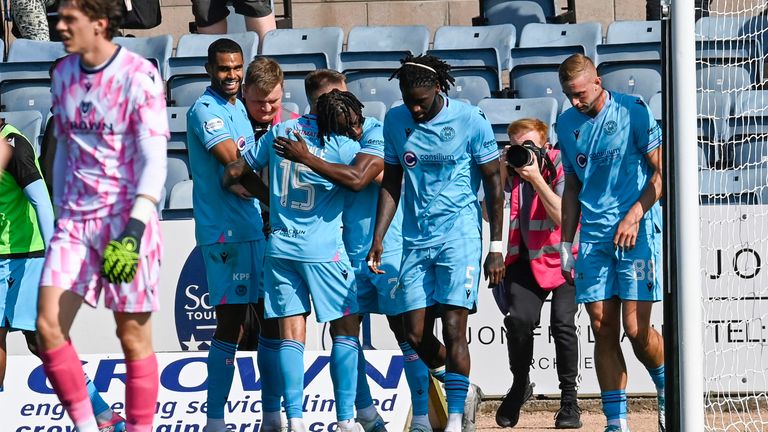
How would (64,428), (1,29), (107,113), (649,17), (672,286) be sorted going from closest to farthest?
(107,113)
(672,286)
(64,428)
(649,17)
(1,29)

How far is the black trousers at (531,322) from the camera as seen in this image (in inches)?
332

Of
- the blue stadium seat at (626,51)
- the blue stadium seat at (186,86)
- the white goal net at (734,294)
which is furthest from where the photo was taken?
the blue stadium seat at (186,86)

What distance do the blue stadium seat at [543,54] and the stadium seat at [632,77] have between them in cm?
29

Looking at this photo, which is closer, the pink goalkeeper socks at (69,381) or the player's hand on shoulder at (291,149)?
the pink goalkeeper socks at (69,381)

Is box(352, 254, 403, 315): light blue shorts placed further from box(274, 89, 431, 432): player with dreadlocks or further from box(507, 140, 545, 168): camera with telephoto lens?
box(507, 140, 545, 168): camera with telephoto lens

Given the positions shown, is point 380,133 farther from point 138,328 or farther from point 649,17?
point 649,17

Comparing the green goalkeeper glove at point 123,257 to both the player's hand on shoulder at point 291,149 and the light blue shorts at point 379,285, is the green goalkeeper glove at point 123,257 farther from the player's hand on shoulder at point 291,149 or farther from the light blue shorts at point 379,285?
the light blue shorts at point 379,285

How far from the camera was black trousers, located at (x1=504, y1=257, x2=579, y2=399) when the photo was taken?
27.6ft

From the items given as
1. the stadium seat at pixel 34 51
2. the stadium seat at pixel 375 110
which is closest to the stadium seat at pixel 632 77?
the stadium seat at pixel 375 110

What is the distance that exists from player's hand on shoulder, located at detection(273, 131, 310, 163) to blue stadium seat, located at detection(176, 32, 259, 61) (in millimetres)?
5089

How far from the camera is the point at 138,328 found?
5355 mm

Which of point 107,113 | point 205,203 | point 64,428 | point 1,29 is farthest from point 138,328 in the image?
point 1,29

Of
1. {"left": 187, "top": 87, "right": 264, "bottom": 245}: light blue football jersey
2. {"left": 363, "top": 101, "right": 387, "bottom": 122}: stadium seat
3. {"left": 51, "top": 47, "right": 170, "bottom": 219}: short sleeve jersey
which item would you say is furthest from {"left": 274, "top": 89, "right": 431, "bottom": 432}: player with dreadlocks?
{"left": 363, "top": 101, "right": 387, "bottom": 122}: stadium seat

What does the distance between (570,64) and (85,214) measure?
9.81ft
